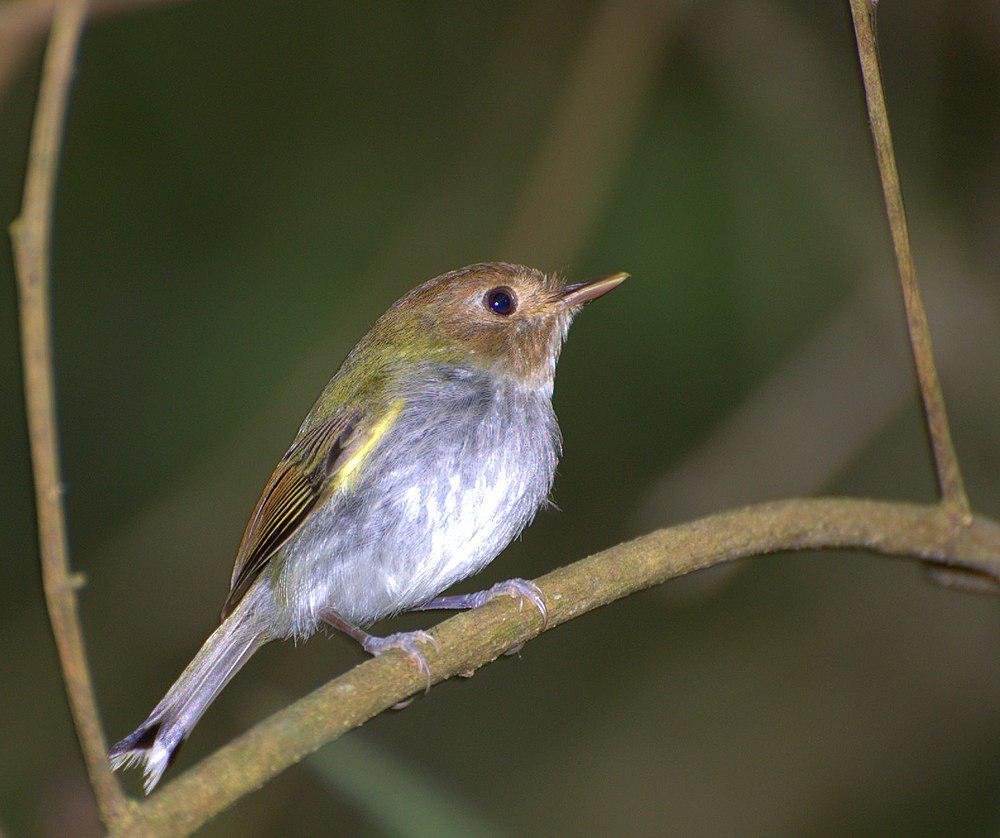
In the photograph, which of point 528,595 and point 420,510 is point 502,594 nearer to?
point 528,595

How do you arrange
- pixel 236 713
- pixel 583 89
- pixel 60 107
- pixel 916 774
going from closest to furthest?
1. pixel 60 107
2. pixel 236 713
3. pixel 583 89
4. pixel 916 774

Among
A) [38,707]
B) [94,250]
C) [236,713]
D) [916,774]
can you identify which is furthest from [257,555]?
[916,774]

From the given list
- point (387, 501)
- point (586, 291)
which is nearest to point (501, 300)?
point (586, 291)

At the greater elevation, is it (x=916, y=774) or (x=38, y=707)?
(x=38, y=707)

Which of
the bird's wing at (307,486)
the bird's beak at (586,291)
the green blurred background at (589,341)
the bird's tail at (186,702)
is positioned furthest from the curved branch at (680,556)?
the green blurred background at (589,341)

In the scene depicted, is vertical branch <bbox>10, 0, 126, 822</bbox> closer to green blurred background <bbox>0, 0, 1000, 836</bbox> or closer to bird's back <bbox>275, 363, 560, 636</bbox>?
bird's back <bbox>275, 363, 560, 636</bbox>

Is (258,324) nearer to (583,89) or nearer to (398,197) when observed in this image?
(398,197)

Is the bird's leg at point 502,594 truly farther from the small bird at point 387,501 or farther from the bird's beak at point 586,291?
the bird's beak at point 586,291
